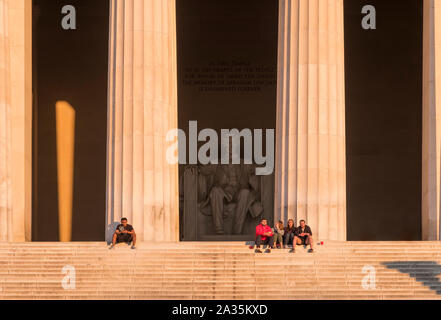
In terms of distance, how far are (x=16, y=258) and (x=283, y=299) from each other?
11.1 m

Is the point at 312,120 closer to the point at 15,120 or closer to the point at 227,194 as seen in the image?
the point at 227,194

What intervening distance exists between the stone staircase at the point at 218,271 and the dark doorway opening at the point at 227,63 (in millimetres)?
23516

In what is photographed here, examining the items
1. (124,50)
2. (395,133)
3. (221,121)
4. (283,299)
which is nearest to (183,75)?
(221,121)

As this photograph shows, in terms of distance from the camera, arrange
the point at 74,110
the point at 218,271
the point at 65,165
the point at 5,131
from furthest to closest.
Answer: the point at 74,110, the point at 65,165, the point at 5,131, the point at 218,271

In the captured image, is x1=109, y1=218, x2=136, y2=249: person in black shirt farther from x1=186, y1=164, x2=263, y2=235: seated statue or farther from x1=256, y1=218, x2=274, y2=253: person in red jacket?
x1=186, y1=164, x2=263, y2=235: seated statue

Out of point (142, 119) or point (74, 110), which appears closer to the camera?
point (142, 119)

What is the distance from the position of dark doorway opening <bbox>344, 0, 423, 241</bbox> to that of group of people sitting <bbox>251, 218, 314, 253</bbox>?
67.7 ft

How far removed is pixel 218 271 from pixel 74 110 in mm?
27341

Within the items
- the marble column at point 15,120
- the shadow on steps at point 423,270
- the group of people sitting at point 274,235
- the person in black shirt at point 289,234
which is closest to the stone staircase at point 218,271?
the shadow on steps at point 423,270

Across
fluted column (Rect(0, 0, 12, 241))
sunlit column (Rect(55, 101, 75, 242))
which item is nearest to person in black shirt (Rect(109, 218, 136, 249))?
fluted column (Rect(0, 0, 12, 241))

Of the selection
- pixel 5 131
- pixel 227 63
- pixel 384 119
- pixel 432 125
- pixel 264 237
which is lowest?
pixel 264 237

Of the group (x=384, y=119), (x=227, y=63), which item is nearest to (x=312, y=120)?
(x=384, y=119)

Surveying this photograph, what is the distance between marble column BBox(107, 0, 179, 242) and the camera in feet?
133

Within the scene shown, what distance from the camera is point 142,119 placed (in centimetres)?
4122
